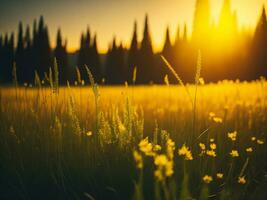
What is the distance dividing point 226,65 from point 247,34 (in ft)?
22.2

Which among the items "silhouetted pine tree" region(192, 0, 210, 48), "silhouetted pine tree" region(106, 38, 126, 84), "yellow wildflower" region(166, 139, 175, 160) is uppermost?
"silhouetted pine tree" region(192, 0, 210, 48)

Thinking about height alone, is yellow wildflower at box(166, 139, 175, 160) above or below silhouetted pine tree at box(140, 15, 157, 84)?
below

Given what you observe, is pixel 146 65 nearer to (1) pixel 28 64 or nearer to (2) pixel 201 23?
(2) pixel 201 23

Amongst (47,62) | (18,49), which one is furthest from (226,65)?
(18,49)

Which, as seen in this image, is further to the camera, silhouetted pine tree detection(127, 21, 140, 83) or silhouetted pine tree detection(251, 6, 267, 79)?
silhouetted pine tree detection(127, 21, 140, 83)

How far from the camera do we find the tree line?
3450 cm

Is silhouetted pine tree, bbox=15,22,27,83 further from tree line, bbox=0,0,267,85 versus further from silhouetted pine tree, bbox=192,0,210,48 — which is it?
silhouetted pine tree, bbox=192,0,210,48

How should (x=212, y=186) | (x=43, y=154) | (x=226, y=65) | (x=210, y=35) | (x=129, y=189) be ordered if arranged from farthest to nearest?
(x=210, y=35) → (x=226, y=65) → (x=43, y=154) → (x=212, y=186) → (x=129, y=189)

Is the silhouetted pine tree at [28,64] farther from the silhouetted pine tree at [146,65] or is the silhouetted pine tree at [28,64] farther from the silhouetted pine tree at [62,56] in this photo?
the silhouetted pine tree at [146,65]

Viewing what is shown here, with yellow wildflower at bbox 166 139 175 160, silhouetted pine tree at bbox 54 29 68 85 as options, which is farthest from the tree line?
yellow wildflower at bbox 166 139 175 160

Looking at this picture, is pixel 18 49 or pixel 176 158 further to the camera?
pixel 18 49

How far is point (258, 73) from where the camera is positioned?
32.8 meters

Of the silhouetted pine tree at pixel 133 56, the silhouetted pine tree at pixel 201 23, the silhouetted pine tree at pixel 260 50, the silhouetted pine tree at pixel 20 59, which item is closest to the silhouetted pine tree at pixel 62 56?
the silhouetted pine tree at pixel 20 59

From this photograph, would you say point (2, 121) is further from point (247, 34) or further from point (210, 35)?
point (247, 34)
